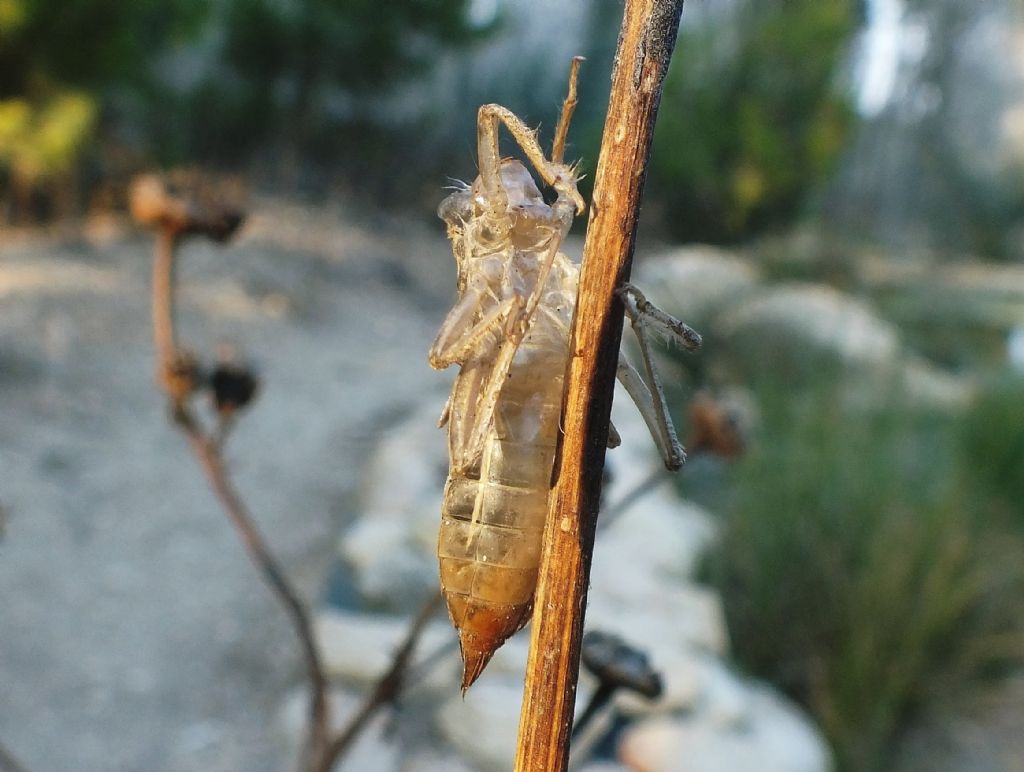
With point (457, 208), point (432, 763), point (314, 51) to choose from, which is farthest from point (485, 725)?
point (314, 51)

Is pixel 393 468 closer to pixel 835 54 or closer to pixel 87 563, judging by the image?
pixel 87 563

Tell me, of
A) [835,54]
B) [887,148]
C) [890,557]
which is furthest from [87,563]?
[887,148]

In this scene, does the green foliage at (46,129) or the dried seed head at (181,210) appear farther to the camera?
the green foliage at (46,129)

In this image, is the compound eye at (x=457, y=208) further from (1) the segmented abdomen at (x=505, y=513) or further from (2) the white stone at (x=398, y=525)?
(2) the white stone at (x=398, y=525)

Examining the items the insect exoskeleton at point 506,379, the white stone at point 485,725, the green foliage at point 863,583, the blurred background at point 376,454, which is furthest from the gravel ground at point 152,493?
the green foliage at point 863,583

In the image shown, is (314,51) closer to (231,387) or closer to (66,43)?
(66,43)

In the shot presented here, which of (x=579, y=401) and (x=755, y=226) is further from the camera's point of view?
(x=755, y=226)
